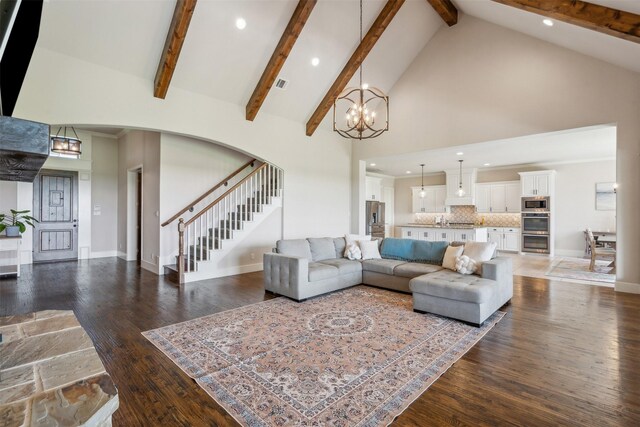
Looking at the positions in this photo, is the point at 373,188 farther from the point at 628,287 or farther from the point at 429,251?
the point at 628,287

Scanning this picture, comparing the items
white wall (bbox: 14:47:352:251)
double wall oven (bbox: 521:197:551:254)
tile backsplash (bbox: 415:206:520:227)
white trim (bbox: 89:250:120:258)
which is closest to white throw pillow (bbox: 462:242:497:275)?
white wall (bbox: 14:47:352:251)

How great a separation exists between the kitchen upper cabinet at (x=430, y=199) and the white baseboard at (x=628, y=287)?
21.3 feet

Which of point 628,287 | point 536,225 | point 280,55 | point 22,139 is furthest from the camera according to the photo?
point 536,225

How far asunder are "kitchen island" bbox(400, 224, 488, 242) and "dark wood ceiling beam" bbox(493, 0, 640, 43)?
5.13 m

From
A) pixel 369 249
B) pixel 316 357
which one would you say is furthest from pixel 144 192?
pixel 316 357

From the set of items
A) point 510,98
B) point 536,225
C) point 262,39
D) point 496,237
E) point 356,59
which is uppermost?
point 356,59

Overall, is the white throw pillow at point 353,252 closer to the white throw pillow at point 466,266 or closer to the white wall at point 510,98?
the white throw pillow at point 466,266

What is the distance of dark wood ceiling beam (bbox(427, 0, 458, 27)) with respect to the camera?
5.81 m

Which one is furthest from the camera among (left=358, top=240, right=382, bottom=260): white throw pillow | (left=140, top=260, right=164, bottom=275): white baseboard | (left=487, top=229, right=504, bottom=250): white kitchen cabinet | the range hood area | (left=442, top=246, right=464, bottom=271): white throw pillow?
(left=487, top=229, right=504, bottom=250): white kitchen cabinet

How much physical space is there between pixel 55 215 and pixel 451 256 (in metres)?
9.29

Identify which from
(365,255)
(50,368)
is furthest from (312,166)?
(50,368)

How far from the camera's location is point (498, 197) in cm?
1027

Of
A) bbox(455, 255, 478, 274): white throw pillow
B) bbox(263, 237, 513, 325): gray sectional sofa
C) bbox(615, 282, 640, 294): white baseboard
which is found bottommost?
bbox(615, 282, 640, 294): white baseboard

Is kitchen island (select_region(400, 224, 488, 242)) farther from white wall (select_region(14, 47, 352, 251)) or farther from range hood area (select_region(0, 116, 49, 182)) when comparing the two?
range hood area (select_region(0, 116, 49, 182))
